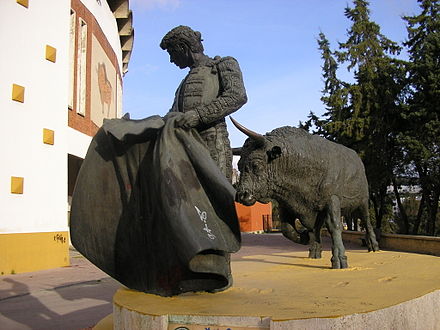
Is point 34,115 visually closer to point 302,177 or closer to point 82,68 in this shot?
point 82,68

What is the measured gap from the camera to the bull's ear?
444cm

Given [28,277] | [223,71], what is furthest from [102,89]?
[223,71]

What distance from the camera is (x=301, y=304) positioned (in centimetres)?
261

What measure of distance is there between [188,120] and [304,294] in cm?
138

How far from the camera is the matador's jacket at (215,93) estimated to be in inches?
142

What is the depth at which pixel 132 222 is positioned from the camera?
3.29 metres

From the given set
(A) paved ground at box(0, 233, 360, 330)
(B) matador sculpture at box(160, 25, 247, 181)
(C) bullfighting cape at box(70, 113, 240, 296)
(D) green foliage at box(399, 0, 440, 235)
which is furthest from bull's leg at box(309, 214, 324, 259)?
(D) green foliage at box(399, 0, 440, 235)

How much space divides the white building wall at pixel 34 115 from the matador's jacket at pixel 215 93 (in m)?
7.52

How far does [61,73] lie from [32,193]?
317cm

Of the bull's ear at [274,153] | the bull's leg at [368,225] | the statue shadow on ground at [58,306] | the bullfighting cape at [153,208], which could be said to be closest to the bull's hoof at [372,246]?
the bull's leg at [368,225]

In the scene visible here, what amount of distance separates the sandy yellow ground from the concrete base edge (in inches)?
1.3

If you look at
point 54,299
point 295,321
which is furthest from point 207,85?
point 54,299

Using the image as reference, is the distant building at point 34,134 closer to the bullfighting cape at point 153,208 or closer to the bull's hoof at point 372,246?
the bull's hoof at point 372,246

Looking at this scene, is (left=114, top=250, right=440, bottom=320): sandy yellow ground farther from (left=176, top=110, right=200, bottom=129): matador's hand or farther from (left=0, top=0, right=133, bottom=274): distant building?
(left=0, top=0, right=133, bottom=274): distant building
